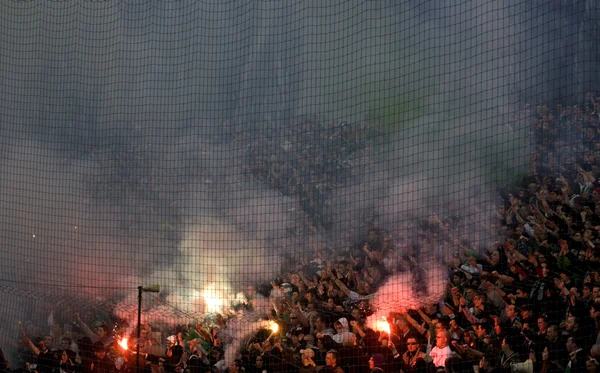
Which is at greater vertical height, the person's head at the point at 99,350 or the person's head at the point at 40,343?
the person's head at the point at 40,343

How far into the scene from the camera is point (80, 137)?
38.1 feet

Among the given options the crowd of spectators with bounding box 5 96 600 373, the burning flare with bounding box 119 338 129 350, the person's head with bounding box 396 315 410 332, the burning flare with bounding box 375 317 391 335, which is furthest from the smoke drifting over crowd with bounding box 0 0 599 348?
the person's head with bounding box 396 315 410 332

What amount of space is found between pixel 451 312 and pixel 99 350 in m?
3.50

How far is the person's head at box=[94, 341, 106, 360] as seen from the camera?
8.33 metres

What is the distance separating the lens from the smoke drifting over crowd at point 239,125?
382 inches

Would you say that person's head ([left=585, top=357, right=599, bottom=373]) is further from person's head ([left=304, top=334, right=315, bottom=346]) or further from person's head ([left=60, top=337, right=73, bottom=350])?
person's head ([left=60, top=337, right=73, bottom=350])

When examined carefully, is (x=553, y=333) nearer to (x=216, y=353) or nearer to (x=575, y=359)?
(x=575, y=359)

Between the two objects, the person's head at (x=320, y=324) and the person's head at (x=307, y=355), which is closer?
the person's head at (x=307, y=355)

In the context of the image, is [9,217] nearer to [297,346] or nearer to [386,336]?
[297,346]

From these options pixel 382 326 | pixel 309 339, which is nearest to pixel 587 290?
pixel 382 326

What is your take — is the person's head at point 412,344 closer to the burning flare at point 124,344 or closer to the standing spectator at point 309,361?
the standing spectator at point 309,361

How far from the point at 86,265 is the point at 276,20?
12.6 ft

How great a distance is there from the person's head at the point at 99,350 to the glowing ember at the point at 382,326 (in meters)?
2.72

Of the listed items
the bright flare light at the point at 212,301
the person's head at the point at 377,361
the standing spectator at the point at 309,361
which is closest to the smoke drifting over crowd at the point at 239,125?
the bright flare light at the point at 212,301
